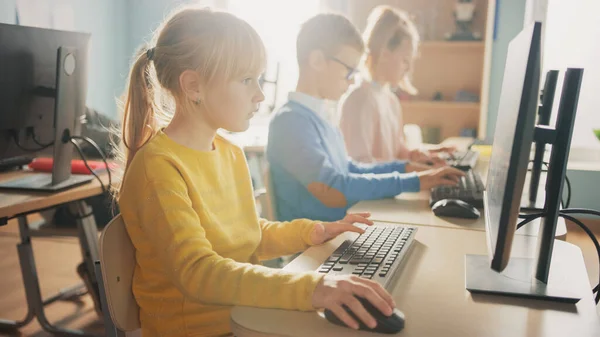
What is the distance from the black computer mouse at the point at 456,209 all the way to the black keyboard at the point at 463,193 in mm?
88

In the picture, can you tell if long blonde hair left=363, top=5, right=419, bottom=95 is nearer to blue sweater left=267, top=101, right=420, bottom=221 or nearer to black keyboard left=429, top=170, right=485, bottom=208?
A: blue sweater left=267, top=101, right=420, bottom=221

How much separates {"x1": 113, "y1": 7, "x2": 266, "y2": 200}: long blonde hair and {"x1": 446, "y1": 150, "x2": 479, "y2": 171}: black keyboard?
116 centimetres

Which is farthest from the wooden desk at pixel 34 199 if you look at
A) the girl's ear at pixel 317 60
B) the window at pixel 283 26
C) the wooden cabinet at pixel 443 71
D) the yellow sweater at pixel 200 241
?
the window at pixel 283 26

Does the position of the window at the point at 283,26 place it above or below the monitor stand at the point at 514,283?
above

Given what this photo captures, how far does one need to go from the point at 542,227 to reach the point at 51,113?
146cm

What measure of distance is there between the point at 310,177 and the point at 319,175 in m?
0.03

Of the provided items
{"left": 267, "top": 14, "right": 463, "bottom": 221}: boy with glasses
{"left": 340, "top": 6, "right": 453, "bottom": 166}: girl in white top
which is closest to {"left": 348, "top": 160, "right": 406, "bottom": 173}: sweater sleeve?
{"left": 267, "top": 14, "right": 463, "bottom": 221}: boy with glasses

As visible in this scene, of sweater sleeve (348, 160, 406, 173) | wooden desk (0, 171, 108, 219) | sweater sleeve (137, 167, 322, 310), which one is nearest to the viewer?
sweater sleeve (137, 167, 322, 310)

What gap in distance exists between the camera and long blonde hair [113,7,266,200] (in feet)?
3.41

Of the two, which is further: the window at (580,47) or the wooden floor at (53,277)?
the window at (580,47)

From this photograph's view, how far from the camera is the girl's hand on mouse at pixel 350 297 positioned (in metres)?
0.70

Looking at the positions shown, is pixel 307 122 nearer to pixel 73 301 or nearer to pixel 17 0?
pixel 73 301

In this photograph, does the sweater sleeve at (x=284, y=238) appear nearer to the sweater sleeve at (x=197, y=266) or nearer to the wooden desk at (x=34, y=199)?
the sweater sleeve at (x=197, y=266)

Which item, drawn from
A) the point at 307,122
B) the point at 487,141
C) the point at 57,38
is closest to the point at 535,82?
the point at 307,122
